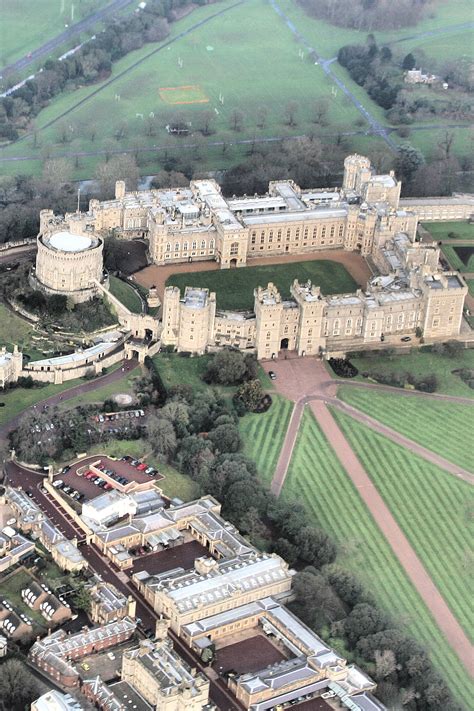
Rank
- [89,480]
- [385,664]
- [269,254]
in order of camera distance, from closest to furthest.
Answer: [385,664], [89,480], [269,254]

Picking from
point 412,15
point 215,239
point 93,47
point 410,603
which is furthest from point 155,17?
point 410,603

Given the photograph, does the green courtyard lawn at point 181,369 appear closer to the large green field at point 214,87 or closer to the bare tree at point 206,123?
the large green field at point 214,87

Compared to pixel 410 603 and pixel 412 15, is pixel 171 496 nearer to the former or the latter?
pixel 410 603

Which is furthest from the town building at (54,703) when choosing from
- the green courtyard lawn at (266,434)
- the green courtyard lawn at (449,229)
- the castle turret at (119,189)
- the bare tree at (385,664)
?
the green courtyard lawn at (449,229)

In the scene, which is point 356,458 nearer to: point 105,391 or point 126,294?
point 105,391

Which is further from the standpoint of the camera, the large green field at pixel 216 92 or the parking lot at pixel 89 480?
the large green field at pixel 216 92

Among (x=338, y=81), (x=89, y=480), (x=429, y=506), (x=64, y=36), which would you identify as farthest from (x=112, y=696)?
(x=338, y=81)
